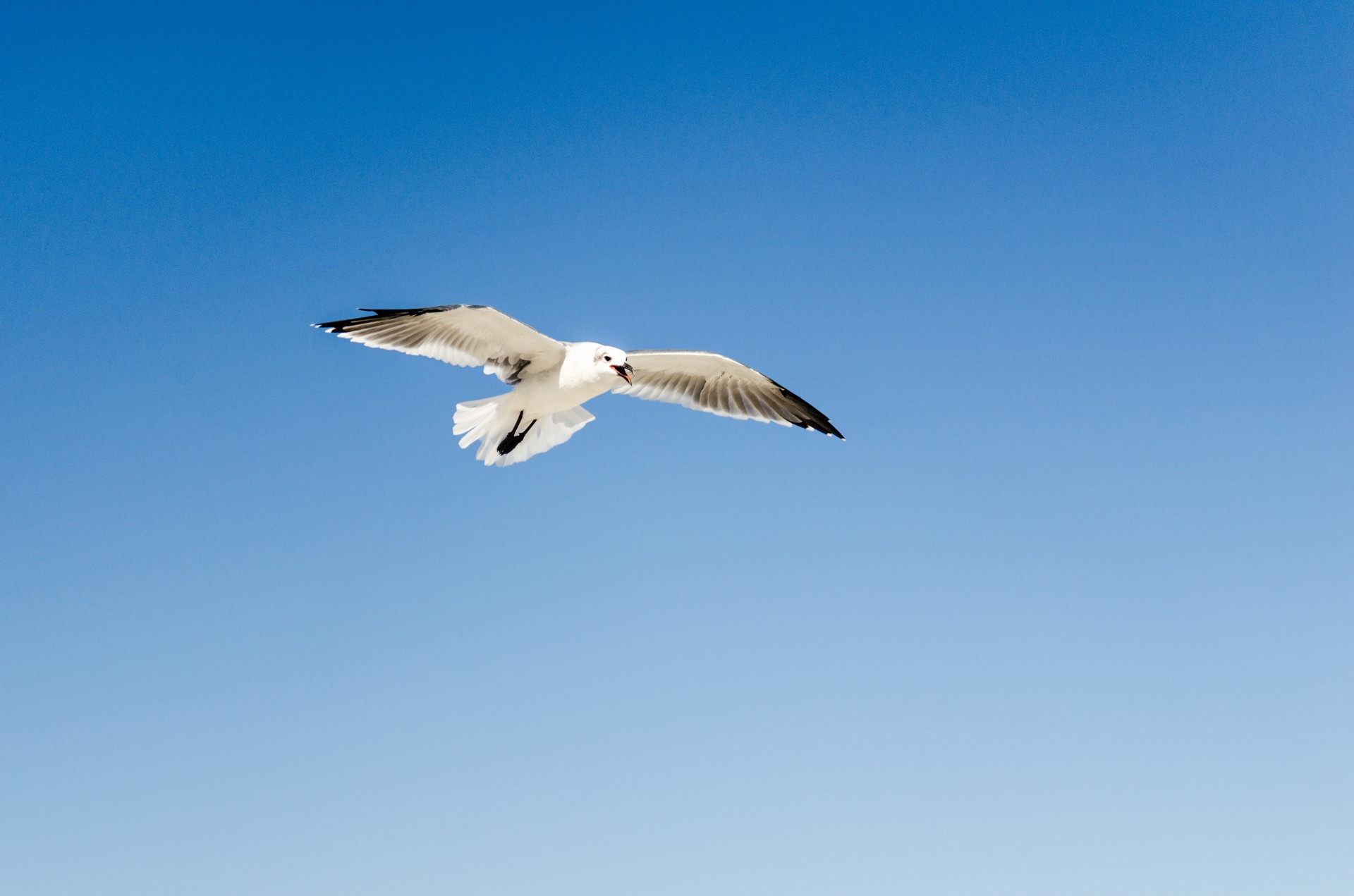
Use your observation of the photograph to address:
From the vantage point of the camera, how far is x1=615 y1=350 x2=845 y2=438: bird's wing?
25.1ft

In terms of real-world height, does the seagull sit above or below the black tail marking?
above

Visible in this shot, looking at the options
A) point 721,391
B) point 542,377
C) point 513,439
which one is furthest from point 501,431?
point 721,391

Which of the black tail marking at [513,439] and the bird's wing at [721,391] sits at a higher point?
the bird's wing at [721,391]

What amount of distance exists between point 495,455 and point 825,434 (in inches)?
91.8

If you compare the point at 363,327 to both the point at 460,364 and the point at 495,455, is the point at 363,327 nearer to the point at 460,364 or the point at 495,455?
the point at 460,364

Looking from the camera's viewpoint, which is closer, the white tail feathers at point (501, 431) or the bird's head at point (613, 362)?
the bird's head at point (613, 362)

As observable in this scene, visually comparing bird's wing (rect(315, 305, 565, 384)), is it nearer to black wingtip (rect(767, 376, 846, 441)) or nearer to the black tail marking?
the black tail marking

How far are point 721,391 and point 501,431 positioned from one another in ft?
5.63

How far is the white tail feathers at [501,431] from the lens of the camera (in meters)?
7.09

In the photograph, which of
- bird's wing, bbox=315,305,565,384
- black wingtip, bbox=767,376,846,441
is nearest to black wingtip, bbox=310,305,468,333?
bird's wing, bbox=315,305,565,384

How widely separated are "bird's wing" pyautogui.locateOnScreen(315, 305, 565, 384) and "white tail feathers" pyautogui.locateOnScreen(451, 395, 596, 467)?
23 cm

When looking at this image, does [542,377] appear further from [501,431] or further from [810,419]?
[810,419]

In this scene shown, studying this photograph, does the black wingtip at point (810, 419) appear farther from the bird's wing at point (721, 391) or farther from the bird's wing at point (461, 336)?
the bird's wing at point (461, 336)

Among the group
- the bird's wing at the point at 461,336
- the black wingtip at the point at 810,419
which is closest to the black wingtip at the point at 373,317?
the bird's wing at the point at 461,336
